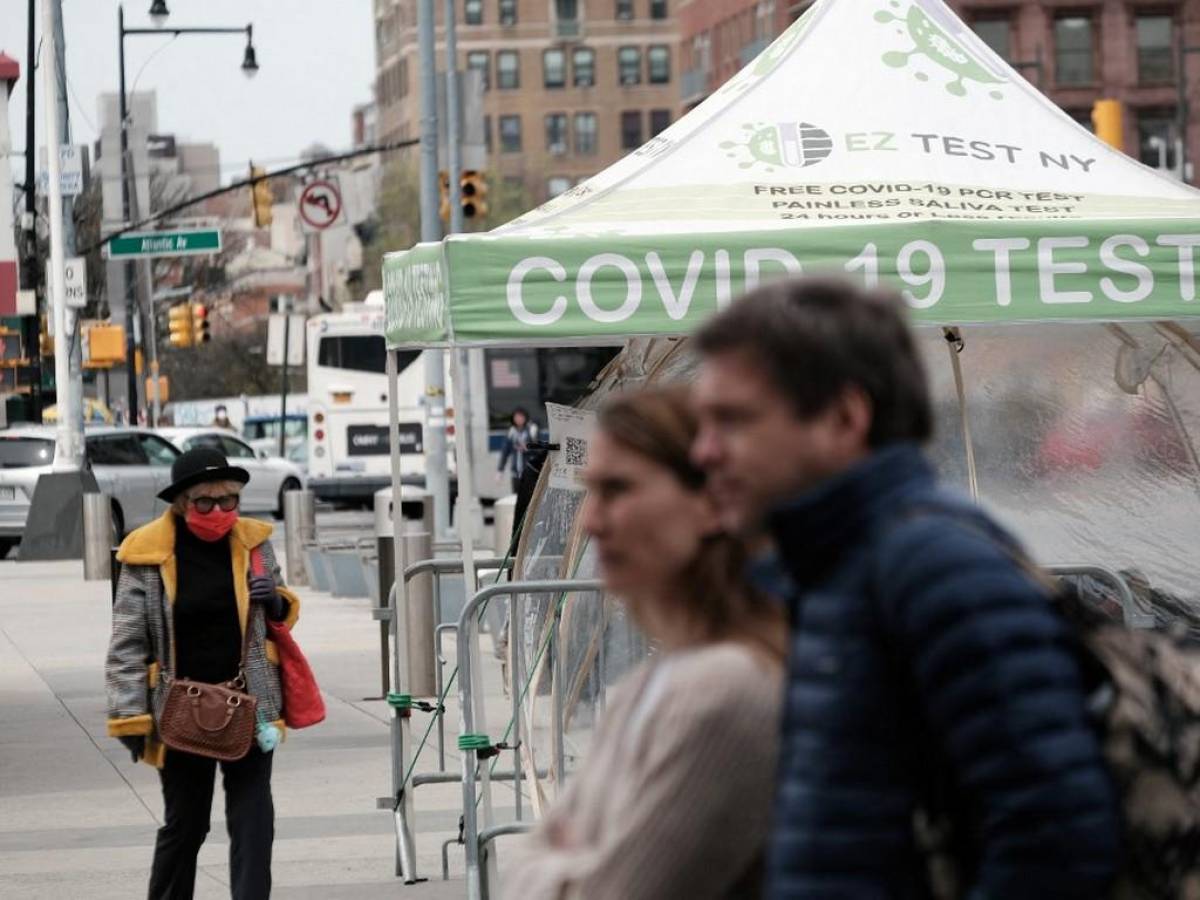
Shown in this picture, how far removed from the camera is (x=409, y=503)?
71.7 feet

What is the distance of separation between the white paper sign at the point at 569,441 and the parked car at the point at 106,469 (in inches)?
880

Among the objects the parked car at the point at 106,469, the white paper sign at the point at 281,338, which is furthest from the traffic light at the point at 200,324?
the parked car at the point at 106,469

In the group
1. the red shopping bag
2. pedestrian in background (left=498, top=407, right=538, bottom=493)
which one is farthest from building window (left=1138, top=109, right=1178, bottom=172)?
the red shopping bag

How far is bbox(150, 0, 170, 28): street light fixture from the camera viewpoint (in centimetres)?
4559

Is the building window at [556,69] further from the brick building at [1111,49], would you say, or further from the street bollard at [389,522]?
the street bollard at [389,522]

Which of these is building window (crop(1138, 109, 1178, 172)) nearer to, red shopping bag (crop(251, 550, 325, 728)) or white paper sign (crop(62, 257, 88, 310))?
white paper sign (crop(62, 257, 88, 310))

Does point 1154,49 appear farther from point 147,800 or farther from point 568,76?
point 147,800

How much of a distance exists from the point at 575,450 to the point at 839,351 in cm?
753

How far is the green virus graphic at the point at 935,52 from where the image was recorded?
10227 mm

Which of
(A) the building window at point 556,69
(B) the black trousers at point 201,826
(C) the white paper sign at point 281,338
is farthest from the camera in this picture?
(A) the building window at point 556,69

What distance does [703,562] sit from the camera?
283cm

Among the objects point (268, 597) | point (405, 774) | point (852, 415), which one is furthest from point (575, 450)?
point (852, 415)

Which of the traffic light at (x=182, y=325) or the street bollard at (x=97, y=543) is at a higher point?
the traffic light at (x=182, y=325)

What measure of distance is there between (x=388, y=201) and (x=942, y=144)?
342ft
